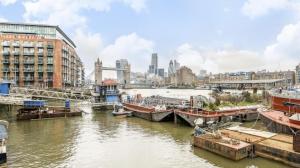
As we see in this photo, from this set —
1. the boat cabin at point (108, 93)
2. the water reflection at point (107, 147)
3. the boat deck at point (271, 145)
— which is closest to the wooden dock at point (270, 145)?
the boat deck at point (271, 145)

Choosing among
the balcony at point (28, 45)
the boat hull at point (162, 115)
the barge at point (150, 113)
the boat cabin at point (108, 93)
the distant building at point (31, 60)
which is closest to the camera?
the boat hull at point (162, 115)

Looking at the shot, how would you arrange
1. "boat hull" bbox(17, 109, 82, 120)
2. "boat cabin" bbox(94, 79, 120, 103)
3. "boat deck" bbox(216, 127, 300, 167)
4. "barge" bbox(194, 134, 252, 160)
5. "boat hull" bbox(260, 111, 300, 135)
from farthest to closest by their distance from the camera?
"boat cabin" bbox(94, 79, 120, 103), "boat hull" bbox(17, 109, 82, 120), "boat hull" bbox(260, 111, 300, 135), "barge" bbox(194, 134, 252, 160), "boat deck" bbox(216, 127, 300, 167)

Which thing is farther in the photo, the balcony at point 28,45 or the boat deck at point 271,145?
the balcony at point 28,45

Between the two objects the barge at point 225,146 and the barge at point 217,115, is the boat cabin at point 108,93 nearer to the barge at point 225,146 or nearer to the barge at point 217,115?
the barge at point 217,115

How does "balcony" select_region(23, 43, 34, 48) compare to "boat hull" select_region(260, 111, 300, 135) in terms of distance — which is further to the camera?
"balcony" select_region(23, 43, 34, 48)

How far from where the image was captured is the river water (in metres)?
20.8

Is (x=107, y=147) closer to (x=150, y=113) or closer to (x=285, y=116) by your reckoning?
(x=150, y=113)

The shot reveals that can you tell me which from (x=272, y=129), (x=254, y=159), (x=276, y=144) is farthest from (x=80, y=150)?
(x=272, y=129)

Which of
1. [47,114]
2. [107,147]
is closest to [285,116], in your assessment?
[107,147]

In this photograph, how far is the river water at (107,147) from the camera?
68.4 ft

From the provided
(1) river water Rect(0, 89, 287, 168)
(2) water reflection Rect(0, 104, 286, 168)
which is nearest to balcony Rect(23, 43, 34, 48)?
(1) river water Rect(0, 89, 287, 168)

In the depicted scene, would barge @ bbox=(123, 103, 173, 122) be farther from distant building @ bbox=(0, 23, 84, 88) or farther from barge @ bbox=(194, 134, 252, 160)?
distant building @ bbox=(0, 23, 84, 88)

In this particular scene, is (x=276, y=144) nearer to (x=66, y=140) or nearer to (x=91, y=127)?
(x=66, y=140)

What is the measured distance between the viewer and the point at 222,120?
35625mm
